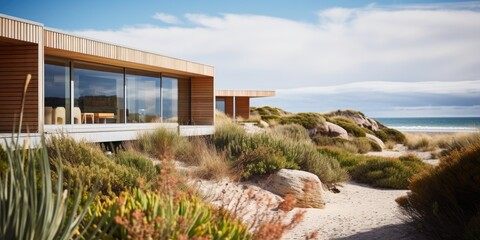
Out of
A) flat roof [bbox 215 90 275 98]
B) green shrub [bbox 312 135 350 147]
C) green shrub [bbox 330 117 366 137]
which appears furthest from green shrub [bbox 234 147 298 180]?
flat roof [bbox 215 90 275 98]

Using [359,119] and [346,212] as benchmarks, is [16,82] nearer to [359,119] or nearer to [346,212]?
[346,212]

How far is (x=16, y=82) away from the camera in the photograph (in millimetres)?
11320

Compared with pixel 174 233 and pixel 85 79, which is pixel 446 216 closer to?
pixel 174 233

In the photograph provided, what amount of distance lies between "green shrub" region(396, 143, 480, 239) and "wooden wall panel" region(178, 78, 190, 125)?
44.6 feet

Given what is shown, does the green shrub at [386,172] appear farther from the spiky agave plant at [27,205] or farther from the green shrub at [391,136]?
the green shrub at [391,136]

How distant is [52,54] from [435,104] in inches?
2638

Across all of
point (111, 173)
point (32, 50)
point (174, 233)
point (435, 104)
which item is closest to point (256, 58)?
point (32, 50)

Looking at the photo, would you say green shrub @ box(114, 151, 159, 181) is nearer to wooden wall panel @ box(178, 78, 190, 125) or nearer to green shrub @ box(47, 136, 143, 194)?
green shrub @ box(47, 136, 143, 194)

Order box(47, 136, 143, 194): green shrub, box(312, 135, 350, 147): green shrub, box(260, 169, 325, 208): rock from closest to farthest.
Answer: box(47, 136, 143, 194): green shrub < box(260, 169, 325, 208): rock < box(312, 135, 350, 147): green shrub

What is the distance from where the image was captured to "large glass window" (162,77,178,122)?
17.9 meters

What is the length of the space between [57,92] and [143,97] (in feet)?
13.3

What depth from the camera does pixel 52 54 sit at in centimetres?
1269

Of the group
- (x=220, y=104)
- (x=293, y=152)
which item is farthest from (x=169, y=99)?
(x=220, y=104)

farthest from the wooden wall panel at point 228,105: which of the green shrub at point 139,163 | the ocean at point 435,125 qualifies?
the ocean at point 435,125
